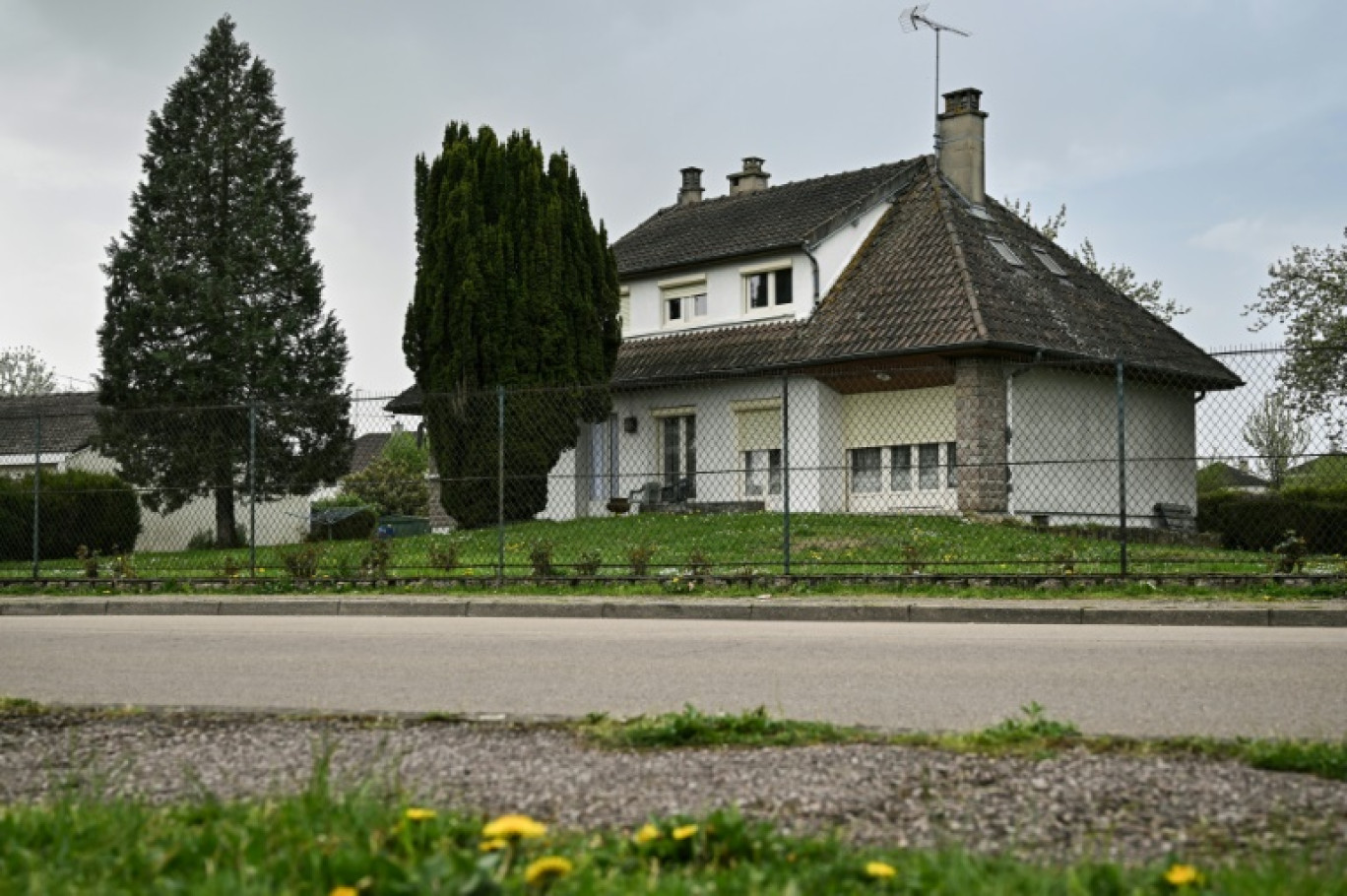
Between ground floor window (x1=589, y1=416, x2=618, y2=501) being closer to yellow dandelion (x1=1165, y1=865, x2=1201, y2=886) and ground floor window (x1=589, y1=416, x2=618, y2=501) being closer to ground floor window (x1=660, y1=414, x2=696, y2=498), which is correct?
ground floor window (x1=660, y1=414, x2=696, y2=498)

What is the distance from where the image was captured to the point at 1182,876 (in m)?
3.52

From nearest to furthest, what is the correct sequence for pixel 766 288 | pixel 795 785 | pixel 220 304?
1. pixel 795 785
2. pixel 766 288
3. pixel 220 304

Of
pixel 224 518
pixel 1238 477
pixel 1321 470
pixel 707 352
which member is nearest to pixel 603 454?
pixel 707 352

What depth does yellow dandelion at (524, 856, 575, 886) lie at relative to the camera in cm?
345

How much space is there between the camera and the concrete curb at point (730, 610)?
12.9 m

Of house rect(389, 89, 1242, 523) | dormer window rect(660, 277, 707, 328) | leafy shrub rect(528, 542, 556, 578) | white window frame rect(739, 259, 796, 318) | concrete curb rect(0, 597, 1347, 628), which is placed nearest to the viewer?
concrete curb rect(0, 597, 1347, 628)

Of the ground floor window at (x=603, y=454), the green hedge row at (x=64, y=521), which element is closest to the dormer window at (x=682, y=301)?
the ground floor window at (x=603, y=454)

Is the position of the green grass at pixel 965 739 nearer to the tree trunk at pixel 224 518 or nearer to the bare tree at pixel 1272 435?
the bare tree at pixel 1272 435

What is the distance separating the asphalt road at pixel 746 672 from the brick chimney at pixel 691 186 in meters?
29.3

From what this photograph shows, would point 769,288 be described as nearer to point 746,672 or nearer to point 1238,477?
point 1238,477

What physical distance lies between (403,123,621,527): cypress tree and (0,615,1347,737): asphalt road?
1447 centimetres

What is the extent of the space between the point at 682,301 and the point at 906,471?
8.01 metres

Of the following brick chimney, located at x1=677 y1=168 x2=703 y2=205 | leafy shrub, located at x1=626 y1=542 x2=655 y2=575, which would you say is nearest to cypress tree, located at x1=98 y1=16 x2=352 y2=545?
brick chimney, located at x1=677 y1=168 x2=703 y2=205

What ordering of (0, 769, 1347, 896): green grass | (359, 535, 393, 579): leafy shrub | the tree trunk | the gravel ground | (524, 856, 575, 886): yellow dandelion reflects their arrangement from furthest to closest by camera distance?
the tree trunk
(359, 535, 393, 579): leafy shrub
the gravel ground
(0, 769, 1347, 896): green grass
(524, 856, 575, 886): yellow dandelion
